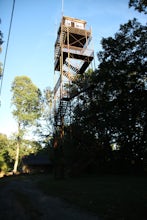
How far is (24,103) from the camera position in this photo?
30.9 metres

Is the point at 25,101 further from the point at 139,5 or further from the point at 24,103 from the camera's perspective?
the point at 139,5

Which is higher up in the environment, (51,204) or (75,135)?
(75,135)

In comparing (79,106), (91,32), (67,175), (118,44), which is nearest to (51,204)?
(67,175)

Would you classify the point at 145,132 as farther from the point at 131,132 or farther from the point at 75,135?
the point at 75,135

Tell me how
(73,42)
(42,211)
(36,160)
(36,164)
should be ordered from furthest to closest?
(36,160), (36,164), (73,42), (42,211)

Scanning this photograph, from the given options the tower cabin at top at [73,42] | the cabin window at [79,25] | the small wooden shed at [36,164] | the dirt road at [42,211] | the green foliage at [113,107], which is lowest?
the dirt road at [42,211]

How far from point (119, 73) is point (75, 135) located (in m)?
7.52

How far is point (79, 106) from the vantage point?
20.8 m

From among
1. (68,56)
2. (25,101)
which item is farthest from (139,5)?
(25,101)

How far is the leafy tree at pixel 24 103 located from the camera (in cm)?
3045

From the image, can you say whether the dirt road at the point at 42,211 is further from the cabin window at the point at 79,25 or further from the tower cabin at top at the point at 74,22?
the cabin window at the point at 79,25

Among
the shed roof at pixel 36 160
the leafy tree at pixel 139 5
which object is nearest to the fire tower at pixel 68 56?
the leafy tree at pixel 139 5

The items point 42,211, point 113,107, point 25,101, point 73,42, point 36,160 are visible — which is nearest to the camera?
point 42,211

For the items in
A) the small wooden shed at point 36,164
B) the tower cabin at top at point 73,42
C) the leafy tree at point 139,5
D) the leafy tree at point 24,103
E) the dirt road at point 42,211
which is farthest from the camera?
the small wooden shed at point 36,164
